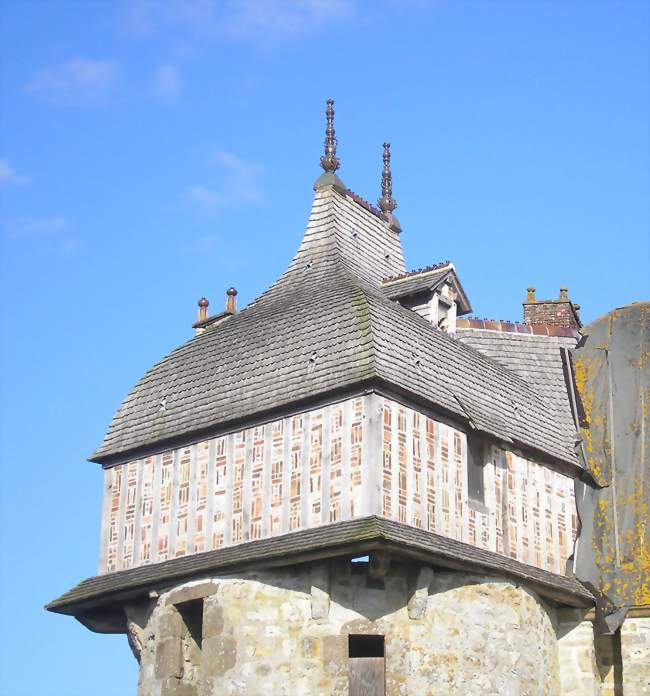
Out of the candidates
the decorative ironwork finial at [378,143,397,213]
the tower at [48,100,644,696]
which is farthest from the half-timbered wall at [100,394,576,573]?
the decorative ironwork finial at [378,143,397,213]

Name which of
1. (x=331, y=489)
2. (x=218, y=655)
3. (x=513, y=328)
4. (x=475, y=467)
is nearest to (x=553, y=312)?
A: (x=513, y=328)

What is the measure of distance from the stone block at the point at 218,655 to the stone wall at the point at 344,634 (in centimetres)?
1

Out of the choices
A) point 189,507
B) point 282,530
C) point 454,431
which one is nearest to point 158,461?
point 189,507

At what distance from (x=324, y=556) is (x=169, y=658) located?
3155 millimetres

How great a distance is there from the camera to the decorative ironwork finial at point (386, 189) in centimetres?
3022

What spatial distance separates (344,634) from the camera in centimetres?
2170

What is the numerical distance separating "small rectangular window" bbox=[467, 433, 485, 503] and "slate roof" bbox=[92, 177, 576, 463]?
36cm

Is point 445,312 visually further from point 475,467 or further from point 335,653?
point 335,653

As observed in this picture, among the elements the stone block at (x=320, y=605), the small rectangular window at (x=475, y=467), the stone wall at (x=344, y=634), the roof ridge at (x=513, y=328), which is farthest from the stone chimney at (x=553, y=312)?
the stone block at (x=320, y=605)

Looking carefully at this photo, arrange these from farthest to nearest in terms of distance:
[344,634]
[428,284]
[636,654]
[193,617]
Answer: [428,284] < [636,654] < [193,617] < [344,634]

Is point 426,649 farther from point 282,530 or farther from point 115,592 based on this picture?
point 115,592

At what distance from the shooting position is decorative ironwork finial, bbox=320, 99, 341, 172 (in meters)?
28.8

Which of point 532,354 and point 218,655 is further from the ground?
point 532,354

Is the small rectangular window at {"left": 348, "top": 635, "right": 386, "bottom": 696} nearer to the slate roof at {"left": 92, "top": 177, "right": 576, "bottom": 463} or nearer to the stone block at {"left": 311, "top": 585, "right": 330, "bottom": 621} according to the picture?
the stone block at {"left": 311, "top": 585, "right": 330, "bottom": 621}
